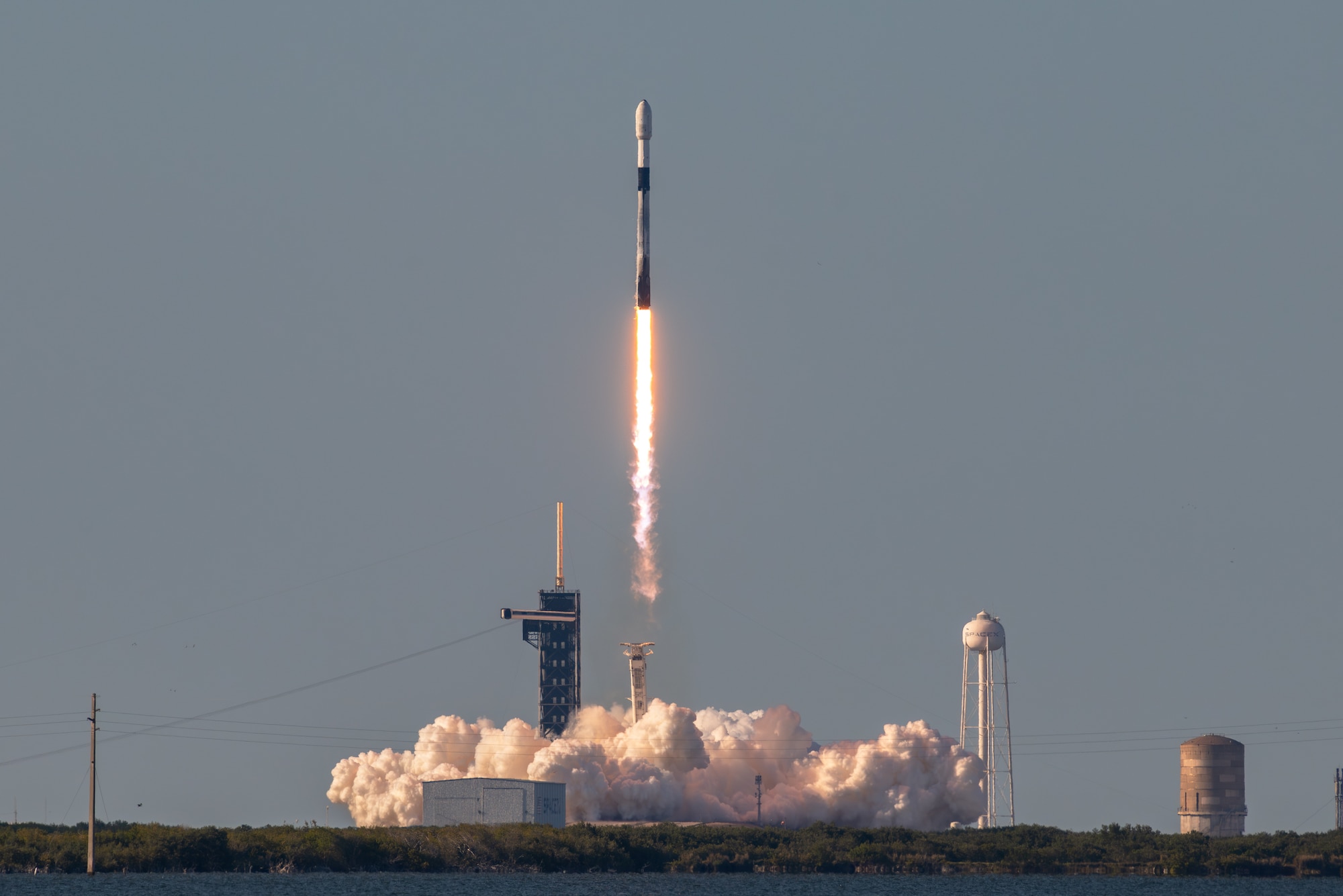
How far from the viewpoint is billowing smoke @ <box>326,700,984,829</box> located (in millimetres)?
189875

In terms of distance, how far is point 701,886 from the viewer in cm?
16138

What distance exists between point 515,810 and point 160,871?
2538cm

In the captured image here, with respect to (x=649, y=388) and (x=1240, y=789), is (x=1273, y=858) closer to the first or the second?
(x=1240, y=789)

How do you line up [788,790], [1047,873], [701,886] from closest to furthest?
[701,886] < [1047,873] < [788,790]

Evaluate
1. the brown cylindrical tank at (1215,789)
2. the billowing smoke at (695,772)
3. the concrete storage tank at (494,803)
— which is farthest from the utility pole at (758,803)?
the brown cylindrical tank at (1215,789)

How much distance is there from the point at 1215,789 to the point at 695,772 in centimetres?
3482

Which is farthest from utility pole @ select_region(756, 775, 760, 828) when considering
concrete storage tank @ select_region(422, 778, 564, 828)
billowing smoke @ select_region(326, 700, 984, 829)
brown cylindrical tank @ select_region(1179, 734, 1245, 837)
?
brown cylindrical tank @ select_region(1179, 734, 1245, 837)

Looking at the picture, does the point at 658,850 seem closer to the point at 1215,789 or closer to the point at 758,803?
the point at 758,803

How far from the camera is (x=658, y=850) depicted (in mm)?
176750

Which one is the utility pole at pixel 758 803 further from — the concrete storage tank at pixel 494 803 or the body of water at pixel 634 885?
the concrete storage tank at pixel 494 803

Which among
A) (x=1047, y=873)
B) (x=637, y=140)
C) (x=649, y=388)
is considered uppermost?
(x=637, y=140)

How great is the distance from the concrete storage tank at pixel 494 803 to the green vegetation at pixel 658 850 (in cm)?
368

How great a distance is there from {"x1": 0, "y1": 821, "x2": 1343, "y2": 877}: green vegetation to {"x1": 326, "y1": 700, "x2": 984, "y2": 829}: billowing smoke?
4921 millimetres

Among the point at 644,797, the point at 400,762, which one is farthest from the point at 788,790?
the point at 400,762
